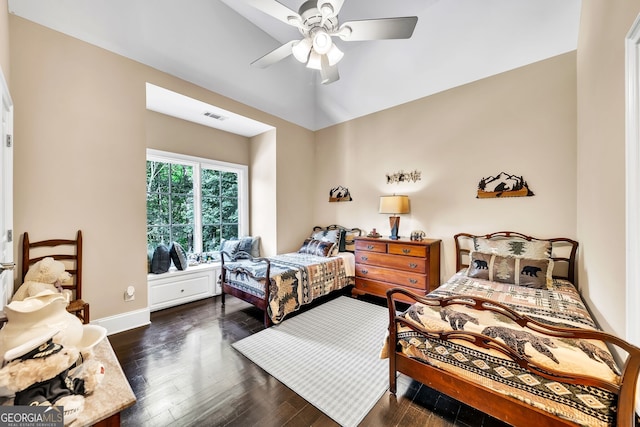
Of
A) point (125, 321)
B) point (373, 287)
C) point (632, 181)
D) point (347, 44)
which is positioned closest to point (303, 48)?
point (347, 44)

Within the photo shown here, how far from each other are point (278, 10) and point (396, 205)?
264cm

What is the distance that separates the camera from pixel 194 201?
418 cm

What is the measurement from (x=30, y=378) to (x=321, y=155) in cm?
467

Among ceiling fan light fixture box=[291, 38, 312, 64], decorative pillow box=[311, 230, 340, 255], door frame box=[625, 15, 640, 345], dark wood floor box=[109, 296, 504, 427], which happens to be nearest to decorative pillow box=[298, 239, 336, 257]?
decorative pillow box=[311, 230, 340, 255]

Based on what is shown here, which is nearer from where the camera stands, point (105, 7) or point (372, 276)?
point (105, 7)

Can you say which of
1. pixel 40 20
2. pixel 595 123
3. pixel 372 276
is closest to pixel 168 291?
pixel 372 276

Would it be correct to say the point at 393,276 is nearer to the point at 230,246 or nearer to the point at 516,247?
the point at 516,247

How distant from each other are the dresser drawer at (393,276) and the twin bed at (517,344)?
0.56 metres

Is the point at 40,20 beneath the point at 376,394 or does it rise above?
above

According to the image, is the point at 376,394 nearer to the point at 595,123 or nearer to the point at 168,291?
the point at 595,123

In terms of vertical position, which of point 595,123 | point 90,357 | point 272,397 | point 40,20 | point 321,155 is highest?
point 40,20

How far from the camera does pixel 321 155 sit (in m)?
4.99

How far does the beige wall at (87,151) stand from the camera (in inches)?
88.9

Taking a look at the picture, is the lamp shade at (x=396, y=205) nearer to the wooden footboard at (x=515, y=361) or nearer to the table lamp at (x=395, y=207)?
the table lamp at (x=395, y=207)
